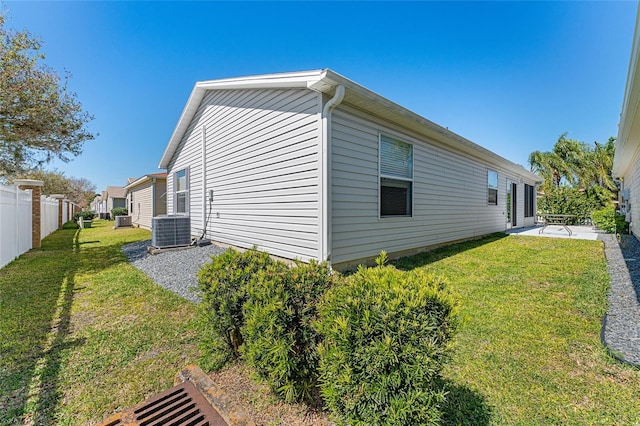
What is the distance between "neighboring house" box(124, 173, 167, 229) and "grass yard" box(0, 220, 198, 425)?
30.6ft

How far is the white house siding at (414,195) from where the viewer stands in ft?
16.2

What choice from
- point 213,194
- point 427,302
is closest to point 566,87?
point 213,194

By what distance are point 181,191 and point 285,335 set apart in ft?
32.4

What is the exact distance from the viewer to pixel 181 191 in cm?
1009

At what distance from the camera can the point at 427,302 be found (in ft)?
4.31

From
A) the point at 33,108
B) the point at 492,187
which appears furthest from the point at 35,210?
the point at 492,187

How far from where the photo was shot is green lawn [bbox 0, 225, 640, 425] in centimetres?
188

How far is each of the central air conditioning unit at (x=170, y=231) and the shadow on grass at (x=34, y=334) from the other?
131 centimetres

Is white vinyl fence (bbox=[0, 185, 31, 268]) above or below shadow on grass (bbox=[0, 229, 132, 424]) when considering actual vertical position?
above

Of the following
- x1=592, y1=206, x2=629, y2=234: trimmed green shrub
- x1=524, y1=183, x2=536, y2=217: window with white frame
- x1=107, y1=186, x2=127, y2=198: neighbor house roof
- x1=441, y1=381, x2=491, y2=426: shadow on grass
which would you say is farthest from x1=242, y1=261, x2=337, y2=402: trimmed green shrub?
x1=107, y1=186, x2=127, y2=198: neighbor house roof

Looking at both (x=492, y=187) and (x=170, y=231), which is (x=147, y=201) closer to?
(x=170, y=231)

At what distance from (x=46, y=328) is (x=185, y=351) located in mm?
1921

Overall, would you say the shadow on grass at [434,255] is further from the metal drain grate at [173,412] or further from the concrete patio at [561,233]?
the metal drain grate at [173,412]

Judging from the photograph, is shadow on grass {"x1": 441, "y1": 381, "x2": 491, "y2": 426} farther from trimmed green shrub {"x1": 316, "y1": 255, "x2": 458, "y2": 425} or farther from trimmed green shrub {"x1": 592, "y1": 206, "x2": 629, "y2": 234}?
trimmed green shrub {"x1": 592, "y1": 206, "x2": 629, "y2": 234}
